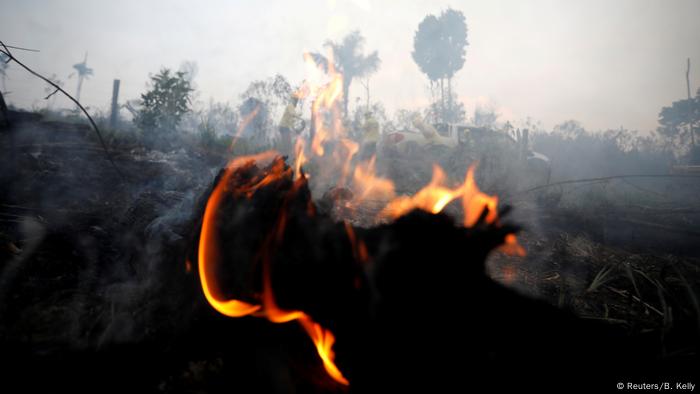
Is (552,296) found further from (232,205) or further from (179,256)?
(179,256)

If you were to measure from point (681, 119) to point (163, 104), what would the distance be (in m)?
40.5

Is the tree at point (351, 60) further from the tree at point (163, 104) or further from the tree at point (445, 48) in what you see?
the tree at point (163, 104)

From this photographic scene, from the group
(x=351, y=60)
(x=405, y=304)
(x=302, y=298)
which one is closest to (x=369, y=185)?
(x=302, y=298)

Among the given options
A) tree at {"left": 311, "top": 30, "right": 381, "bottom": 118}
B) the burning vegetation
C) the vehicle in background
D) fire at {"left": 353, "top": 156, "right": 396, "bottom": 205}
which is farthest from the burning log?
tree at {"left": 311, "top": 30, "right": 381, "bottom": 118}

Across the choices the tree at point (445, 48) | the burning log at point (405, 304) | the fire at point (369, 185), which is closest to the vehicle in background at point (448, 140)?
the fire at point (369, 185)

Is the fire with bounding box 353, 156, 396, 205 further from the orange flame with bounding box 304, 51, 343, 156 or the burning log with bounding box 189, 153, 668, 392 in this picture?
the burning log with bounding box 189, 153, 668, 392

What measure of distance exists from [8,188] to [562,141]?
100ft

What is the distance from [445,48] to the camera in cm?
3594

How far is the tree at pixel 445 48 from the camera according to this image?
35.8m

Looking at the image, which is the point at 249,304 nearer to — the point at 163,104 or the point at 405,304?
the point at 405,304

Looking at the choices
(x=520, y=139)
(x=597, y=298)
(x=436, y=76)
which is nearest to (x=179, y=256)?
(x=597, y=298)

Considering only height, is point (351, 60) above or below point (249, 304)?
above

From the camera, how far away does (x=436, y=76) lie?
3622 centimetres

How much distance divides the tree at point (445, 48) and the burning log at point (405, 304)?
120 ft
